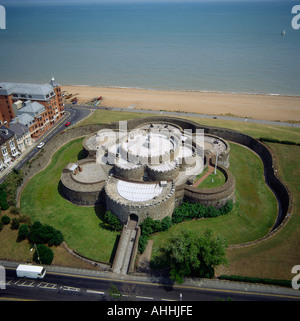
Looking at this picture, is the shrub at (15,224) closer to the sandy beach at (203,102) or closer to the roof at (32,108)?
the roof at (32,108)

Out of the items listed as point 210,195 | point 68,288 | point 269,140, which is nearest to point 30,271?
point 68,288

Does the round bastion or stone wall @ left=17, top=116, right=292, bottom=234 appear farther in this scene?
stone wall @ left=17, top=116, right=292, bottom=234

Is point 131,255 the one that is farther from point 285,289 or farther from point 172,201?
point 285,289

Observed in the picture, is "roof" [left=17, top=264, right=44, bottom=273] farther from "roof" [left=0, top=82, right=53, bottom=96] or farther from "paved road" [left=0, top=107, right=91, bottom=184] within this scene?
"roof" [left=0, top=82, right=53, bottom=96]

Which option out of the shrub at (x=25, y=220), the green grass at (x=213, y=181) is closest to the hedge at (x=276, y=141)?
the green grass at (x=213, y=181)

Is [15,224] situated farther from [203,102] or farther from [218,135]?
[203,102]

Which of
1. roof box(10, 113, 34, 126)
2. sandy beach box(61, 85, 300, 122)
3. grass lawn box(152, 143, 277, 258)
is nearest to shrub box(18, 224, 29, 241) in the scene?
grass lawn box(152, 143, 277, 258)

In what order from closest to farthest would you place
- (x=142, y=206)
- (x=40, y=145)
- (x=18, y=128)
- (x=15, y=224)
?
(x=142, y=206), (x=15, y=224), (x=18, y=128), (x=40, y=145)
